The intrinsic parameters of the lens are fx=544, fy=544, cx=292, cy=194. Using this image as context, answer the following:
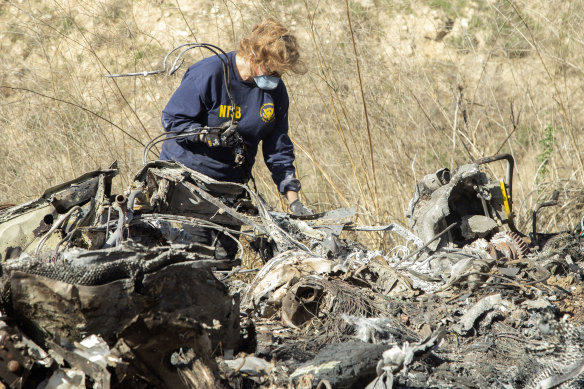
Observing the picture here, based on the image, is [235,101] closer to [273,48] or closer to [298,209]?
[273,48]

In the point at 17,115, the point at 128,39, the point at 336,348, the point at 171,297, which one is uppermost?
the point at 128,39

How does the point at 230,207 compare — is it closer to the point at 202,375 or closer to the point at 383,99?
the point at 202,375

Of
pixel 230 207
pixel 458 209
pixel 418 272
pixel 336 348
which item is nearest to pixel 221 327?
pixel 336 348

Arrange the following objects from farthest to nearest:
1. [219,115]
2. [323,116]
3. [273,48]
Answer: [323,116] → [219,115] → [273,48]

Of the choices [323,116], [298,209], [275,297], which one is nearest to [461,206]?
[298,209]

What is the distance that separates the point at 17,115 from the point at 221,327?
4.43 metres

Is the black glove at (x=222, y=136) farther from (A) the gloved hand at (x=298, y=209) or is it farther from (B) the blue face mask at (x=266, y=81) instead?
(A) the gloved hand at (x=298, y=209)

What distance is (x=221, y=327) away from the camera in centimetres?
193

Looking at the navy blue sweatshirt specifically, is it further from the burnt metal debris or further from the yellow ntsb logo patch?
the burnt metal debris

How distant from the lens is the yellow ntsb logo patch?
139 inches

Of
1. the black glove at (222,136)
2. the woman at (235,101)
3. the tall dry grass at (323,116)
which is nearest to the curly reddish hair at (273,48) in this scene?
the woman at (235,101)

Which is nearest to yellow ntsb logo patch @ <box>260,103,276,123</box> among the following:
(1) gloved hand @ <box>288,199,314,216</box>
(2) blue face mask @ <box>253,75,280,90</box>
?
(2) blue face mask @ <box>253,75,280,90</box>

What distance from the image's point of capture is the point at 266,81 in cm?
343

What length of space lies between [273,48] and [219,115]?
0.54 m
